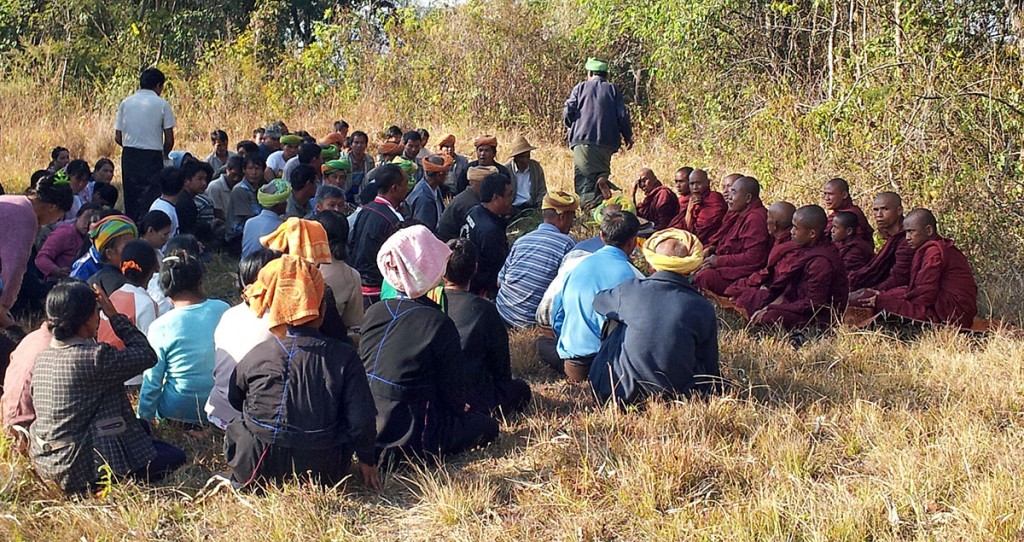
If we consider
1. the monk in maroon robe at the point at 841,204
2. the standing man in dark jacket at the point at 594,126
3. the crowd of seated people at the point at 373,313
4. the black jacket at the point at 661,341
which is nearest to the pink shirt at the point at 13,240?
the crowd of seated people at the point at 373,313

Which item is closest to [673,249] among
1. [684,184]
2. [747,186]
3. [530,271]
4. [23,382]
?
[530,271]

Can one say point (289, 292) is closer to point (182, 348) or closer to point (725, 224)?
point (182, 348)

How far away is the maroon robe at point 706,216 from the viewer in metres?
9.72

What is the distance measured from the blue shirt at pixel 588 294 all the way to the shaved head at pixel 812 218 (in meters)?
1.95

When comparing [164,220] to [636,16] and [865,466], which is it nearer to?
[865,466]

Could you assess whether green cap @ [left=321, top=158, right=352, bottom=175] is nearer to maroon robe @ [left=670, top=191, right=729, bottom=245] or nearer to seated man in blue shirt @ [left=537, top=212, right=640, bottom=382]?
maroon robe @ [left=670, top=191, right=729, bottom=245]

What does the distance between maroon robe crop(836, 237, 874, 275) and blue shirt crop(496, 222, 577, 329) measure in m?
2.41

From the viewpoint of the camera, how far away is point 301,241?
568 centimetres

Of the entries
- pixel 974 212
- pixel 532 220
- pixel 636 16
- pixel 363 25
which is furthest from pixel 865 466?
pixel 363 25

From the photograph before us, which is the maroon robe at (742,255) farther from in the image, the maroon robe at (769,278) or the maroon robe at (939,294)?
the maroon robe at (939,294)

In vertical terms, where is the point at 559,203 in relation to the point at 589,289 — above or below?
above

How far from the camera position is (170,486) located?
15.9 feet

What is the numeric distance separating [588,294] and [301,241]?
1.78 m

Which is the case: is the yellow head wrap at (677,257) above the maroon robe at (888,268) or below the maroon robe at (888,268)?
above
